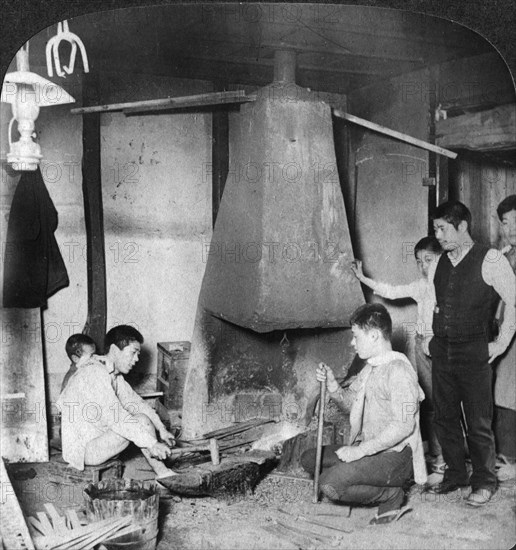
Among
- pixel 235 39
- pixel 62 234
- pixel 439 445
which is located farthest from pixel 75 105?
pixel 439 445

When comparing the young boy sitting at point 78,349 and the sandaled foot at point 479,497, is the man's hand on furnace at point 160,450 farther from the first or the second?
Result: the sandaled foot at point 479,497

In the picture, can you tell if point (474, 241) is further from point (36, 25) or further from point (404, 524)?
point (36, 25)

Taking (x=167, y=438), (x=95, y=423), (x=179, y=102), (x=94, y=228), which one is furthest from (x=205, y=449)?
(x=179, y=102)

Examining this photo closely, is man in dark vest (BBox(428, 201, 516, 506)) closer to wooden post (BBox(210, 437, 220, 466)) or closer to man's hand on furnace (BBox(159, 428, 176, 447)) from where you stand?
wooden post (BBox(210, 437, 220, 466))

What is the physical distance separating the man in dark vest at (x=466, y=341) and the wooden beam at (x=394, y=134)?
0.39m

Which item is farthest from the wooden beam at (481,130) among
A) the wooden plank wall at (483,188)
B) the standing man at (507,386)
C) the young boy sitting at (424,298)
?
the young boy sitting at (424,298)

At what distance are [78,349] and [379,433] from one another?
155 cm

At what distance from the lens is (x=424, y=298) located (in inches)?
143

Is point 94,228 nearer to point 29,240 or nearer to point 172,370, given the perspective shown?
point 29,240

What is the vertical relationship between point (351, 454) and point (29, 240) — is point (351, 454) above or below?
below

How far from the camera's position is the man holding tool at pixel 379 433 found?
3191 millimetres

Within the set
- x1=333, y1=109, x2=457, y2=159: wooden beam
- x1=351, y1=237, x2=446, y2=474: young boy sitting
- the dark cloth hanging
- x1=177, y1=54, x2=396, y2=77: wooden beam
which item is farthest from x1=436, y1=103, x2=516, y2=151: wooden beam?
the dark cloth hanging

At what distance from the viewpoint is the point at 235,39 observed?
3412 mm

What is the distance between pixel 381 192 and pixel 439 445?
54.2 inches
